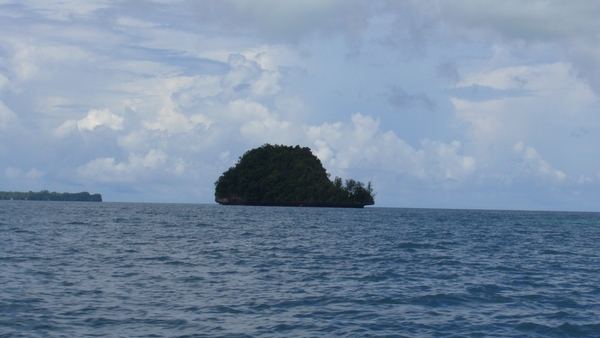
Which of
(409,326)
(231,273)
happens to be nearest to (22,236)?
(231,273)

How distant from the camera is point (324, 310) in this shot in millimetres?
19422

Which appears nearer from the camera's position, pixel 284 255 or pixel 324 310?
pixel 324 310

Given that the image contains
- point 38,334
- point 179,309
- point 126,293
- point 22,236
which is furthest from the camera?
point 22,236

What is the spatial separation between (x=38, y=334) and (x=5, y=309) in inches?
140

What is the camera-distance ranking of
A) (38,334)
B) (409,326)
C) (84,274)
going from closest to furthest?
Answer: (38,334), (409,326), (84,274)

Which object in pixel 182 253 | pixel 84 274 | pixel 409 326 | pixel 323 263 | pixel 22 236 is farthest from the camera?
pixel 22 236

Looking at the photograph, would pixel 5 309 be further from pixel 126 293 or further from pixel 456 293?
pixel 456 293

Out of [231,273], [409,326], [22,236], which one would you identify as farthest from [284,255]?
[22,236]

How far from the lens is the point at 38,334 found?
15797mm

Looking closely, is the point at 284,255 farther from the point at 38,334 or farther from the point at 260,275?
the point at 38,334

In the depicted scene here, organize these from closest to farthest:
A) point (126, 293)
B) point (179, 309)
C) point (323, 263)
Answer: point (179, 309)
point (126, 293)
point (323, 263)

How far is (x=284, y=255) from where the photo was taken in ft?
118

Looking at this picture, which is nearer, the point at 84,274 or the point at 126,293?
the point at 126,293

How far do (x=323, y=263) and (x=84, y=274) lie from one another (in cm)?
1223
